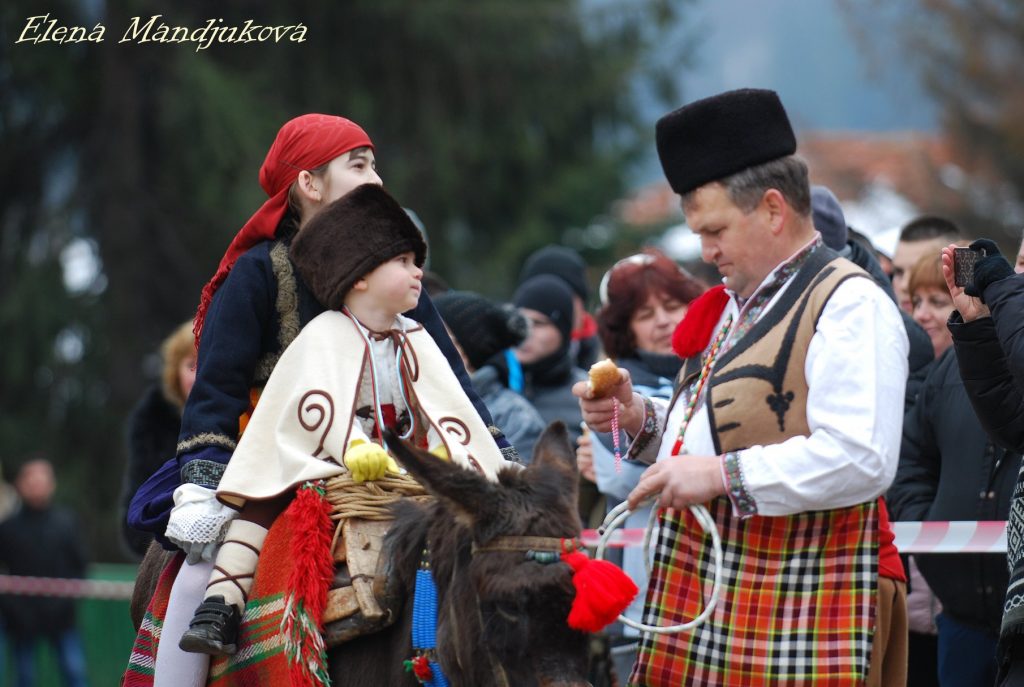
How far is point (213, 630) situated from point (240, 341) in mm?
913

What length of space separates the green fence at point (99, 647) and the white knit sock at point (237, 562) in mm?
8219

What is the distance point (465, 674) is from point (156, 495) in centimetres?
143

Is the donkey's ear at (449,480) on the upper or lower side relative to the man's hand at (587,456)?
upper

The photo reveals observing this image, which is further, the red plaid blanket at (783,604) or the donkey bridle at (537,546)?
the red plaid blanket at (783,604)

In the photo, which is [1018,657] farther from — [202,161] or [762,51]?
[762,51]

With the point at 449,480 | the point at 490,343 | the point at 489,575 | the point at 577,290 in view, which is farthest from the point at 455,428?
the point at 577,290

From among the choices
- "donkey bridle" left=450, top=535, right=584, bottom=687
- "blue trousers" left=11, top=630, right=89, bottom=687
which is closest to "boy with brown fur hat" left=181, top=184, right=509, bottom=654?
"donkey bridle" left=450, top=535, right=584, bottom=687

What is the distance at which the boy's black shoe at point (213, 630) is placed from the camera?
3.88 meters

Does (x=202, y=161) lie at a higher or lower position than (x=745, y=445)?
higher

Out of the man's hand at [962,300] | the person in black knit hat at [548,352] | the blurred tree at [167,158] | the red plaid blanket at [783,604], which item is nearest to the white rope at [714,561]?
the red plaid blanket at [783,604]

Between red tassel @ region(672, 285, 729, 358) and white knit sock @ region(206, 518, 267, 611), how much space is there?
4.59ft

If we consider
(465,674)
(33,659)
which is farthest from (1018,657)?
(33,659)

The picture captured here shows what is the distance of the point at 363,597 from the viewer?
3920 millimetres

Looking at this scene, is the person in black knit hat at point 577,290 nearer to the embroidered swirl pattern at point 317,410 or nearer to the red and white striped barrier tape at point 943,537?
the red and white striped barrier tape at point 943,537
